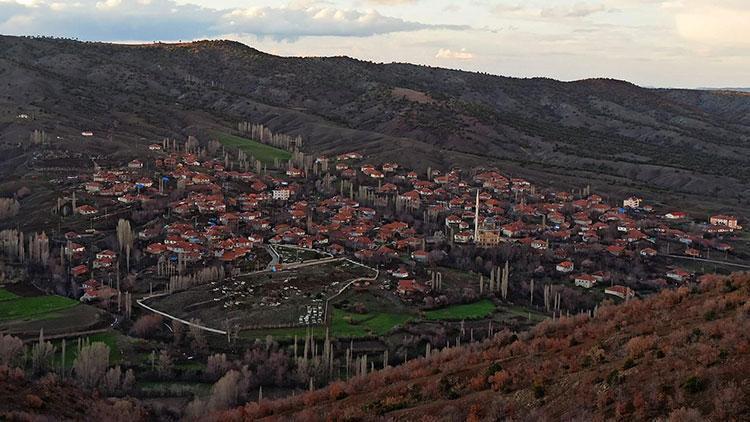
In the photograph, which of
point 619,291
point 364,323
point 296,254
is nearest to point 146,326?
point 364,323

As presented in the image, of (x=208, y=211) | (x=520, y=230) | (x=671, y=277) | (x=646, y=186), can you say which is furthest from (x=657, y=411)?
(x=646, y=186)

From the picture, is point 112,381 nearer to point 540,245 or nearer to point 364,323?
point 364,323

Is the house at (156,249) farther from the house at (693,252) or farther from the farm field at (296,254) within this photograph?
the house at (693,252)

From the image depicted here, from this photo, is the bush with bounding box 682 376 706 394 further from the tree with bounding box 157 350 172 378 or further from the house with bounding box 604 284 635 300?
the house with bounding box 604 284 635 300

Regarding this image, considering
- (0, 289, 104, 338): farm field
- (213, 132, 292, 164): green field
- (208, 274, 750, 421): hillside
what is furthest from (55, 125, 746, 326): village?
(208, 274, 750, 421): hillside

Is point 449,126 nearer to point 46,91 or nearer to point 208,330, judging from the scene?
point 46,91

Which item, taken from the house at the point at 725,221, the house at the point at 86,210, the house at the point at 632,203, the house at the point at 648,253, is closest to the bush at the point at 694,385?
the house at the point at 648,253
